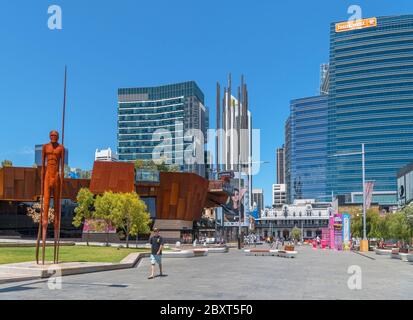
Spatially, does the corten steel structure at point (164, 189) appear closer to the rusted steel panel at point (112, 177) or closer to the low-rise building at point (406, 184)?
the rusted steel panel at point (112, 177)

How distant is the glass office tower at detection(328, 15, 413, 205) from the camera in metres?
177

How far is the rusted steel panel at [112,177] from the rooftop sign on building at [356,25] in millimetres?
147862

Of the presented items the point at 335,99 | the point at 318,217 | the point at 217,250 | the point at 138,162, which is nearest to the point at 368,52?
the point at 335,99

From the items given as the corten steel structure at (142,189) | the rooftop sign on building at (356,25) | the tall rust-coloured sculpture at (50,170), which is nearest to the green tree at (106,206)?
the corten steel structure at (142,189)

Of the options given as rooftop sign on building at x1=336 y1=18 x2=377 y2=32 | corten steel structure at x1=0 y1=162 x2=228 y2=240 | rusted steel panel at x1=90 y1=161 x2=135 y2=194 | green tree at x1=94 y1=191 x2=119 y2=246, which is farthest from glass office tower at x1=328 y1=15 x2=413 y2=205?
green tree at x1=94 y1=191 x2=119 y2=246

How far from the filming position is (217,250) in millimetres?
46062

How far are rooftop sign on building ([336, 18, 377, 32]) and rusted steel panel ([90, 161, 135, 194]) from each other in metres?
148

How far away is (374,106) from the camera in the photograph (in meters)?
181

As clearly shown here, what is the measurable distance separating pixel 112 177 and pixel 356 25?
150957 millimetres
